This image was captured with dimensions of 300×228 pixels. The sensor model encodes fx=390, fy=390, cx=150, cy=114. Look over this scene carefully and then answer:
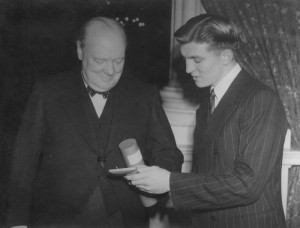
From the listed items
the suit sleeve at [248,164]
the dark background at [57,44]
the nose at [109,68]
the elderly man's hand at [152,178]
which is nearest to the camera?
the suit sleeve at [248,164]

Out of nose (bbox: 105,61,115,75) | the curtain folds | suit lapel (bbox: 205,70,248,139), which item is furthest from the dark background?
suit lapel (bbox: 205,70,248,139)

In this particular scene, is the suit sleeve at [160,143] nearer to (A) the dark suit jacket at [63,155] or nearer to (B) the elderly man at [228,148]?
(A) the dark suit jacket at [63,155]

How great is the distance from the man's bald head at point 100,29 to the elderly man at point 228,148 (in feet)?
1.32

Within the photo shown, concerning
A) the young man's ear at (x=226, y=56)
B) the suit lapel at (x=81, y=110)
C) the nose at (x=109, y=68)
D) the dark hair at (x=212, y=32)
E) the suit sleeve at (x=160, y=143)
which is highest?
the dark hair at (x=212, y=32)

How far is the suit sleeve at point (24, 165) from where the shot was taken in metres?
2.07

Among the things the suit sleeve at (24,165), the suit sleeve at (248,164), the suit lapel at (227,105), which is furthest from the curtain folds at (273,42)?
the suit sleeve at (24,165)

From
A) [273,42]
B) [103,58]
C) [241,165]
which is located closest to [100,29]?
[103,58]

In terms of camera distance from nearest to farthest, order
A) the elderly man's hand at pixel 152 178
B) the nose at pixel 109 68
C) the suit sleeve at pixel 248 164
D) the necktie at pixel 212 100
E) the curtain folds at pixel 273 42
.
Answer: the suit sleeve at pixel 248 164 → the elderly man's hand at pixel 152 178 → the necktie at pixel 212 100 → the nose at pixel 109 68 → the curtain folds at pixel 273 42

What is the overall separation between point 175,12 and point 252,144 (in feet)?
5.39

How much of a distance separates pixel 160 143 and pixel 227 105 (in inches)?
20.5

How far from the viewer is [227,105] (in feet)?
5.92

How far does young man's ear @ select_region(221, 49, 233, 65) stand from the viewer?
1837mm

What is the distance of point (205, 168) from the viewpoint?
6.13 feet

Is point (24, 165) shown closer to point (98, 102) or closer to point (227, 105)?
point (98, 102)
